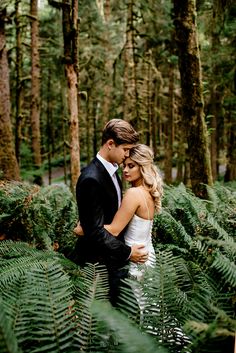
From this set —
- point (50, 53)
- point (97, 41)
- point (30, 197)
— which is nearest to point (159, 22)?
point (97, 41)

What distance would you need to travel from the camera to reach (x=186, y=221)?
5766 mm

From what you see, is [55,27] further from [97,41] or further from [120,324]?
[120,324]

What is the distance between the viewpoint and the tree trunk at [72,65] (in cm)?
817

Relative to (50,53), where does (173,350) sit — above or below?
below

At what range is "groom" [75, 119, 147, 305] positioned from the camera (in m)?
3.49

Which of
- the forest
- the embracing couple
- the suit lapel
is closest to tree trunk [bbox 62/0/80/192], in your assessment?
the forest

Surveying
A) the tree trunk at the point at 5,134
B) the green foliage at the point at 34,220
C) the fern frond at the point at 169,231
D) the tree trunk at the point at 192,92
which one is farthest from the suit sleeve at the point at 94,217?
the tree trunk at the point at 5,134

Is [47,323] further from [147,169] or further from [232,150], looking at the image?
[232,150]

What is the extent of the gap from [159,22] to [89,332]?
64.4 feet

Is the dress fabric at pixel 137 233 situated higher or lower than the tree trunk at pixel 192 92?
lower

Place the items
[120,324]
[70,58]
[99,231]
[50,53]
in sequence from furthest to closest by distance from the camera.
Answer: [50,53] → [70,58] → [99,231] → [120,324]

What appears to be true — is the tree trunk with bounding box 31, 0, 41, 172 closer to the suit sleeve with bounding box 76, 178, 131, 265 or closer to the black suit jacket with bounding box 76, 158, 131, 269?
the black suit jacket with bounding box 76, 158, 131, 269

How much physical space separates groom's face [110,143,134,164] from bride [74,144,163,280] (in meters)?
0.05

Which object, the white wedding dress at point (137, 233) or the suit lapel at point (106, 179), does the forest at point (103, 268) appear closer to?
the white wedding dress at point (137, 233)
